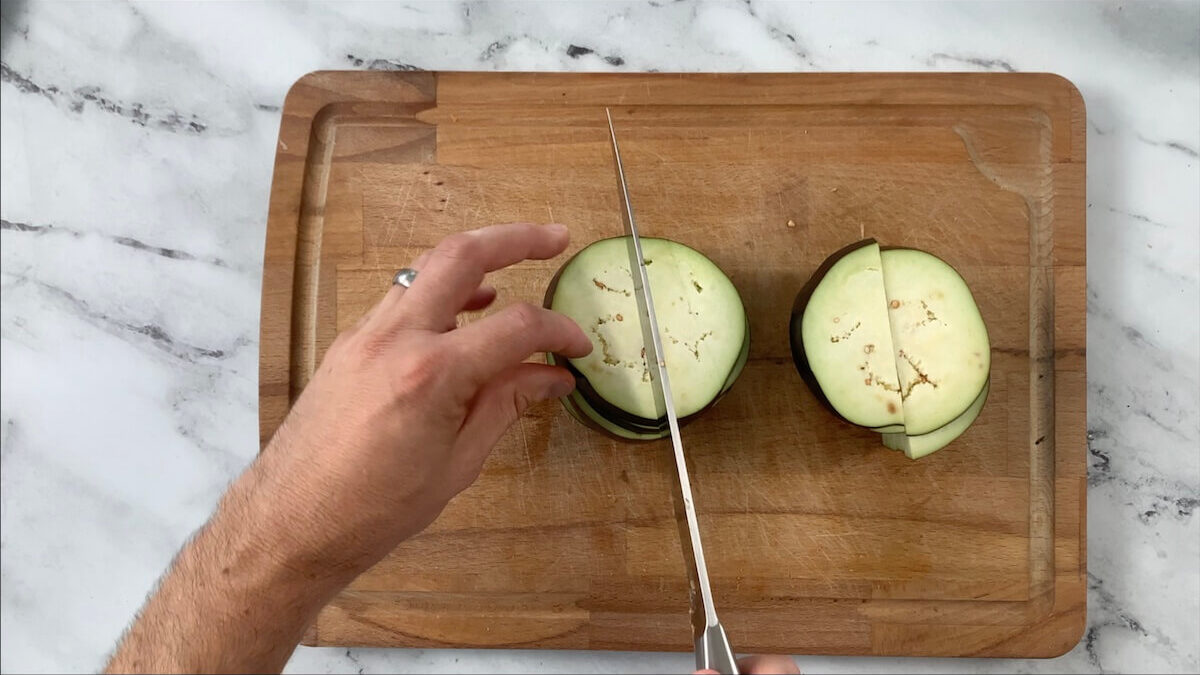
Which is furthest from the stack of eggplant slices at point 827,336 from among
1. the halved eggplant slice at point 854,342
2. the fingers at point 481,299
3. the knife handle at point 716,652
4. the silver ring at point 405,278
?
the knife handle at point 716,652

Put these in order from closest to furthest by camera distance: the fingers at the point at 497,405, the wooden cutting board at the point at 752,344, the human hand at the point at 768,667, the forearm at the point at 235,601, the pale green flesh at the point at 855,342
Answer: the human hand at the point at 768,667, the forearm at the point at 235,601, the fingers at the point at 497,405, the pale green flesh at the point at 855,342, the wooden cutting board at the point at 752,344

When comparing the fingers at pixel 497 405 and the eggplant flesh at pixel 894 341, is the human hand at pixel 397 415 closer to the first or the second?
the fingers at pixel 497 405

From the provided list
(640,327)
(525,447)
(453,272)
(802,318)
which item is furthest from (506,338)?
(802,318)

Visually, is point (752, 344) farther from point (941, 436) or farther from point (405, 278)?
point (405, 278)

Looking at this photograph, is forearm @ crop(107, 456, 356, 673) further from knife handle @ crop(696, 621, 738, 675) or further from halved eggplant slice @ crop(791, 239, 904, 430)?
halved eggplant slice @ crop(791, 239, 904, 430)

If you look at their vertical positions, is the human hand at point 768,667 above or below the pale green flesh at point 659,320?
below

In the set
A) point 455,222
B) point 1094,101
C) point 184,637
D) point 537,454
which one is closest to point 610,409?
point 537,454

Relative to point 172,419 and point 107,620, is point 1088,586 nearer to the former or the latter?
point 172,419
